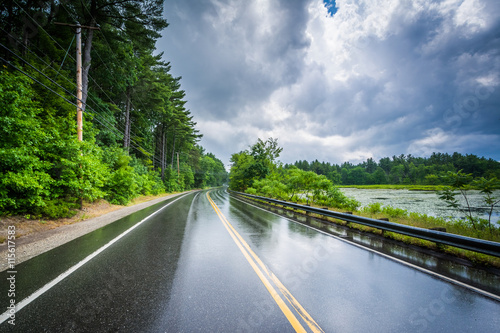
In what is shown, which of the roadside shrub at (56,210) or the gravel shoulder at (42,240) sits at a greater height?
the roadside shrub at (56,210)

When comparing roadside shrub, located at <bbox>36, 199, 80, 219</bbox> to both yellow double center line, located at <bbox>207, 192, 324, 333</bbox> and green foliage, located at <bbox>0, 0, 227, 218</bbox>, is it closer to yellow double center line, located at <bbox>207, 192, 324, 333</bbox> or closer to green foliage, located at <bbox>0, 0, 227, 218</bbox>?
green foliage, located at <bbox>0, 0, 227, 218</bbox>

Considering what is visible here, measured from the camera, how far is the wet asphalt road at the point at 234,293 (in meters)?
2.08

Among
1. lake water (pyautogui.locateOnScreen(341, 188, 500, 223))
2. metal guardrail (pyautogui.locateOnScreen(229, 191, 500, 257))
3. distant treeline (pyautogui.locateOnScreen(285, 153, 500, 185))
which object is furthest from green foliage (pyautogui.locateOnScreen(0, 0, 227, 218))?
distant treeline (pyautogui.locateOnScreen(285, 153, 500, 185))

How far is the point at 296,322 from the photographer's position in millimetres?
2100

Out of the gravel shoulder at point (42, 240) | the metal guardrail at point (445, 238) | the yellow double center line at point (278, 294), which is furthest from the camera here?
the gravel shoulder at point (42, 240)

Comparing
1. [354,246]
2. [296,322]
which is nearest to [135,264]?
[296,322]

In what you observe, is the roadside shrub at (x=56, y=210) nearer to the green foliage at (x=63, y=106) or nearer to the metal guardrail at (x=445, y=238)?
the green foliage at (x=63, y=106)

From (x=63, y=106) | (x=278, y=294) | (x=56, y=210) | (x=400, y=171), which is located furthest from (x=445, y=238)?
(x=400, y=171)

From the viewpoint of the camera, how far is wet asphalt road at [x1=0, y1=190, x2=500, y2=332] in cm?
208

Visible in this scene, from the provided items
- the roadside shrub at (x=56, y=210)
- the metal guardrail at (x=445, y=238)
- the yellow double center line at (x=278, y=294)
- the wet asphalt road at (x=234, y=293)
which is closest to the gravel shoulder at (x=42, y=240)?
the wet asphalt road at (x=234, y=293)

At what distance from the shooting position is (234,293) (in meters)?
2.69

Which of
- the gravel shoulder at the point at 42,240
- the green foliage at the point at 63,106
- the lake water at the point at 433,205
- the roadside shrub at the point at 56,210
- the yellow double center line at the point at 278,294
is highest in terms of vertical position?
→ the green foliage at the point at 63,106

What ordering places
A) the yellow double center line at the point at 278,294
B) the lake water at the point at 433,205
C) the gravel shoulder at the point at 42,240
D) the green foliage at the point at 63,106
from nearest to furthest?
the yellow double center line at the point at 278,294 → the gravel shoulder at the point at 42,240 → the green foliage at the point at 63,106 → the lake water at the point at 433,205

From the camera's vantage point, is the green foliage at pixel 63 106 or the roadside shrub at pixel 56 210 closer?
Result: the green foliage at pixel 63 106
